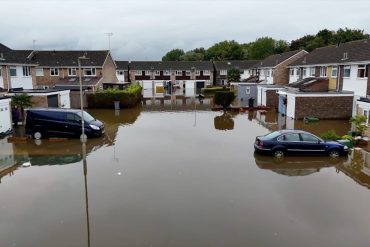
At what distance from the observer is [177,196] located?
1062 cm

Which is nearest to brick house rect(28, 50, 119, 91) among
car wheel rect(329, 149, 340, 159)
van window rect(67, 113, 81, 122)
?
van window rect(67, 113, 81, 122)

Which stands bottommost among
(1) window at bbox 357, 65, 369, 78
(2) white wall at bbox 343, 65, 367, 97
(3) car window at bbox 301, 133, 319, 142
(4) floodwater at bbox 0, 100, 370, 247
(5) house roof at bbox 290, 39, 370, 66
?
(4) floodwater at bbox 0, 100, 370, 247

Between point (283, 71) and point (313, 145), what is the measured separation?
3331 cm

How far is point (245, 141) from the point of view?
62.6 ft

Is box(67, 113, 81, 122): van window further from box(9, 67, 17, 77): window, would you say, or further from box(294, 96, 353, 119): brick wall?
box(294, 96, 353, 119): brick wall

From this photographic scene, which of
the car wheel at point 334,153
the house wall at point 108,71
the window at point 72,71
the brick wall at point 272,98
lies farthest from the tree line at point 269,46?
the car wheel at point 334,153

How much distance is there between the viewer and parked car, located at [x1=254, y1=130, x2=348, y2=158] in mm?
15258

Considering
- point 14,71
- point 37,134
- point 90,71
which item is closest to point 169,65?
point 90,71

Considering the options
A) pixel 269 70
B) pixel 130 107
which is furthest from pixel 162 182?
pixel 269 70

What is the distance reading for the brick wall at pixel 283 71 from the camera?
46206 mm

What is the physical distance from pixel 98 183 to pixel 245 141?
32.7 ft

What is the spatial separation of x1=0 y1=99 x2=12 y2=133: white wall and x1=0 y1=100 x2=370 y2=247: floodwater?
101 inches

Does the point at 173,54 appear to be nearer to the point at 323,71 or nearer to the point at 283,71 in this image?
the point at 283,71

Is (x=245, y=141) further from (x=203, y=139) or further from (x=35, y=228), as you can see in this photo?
(x=35, y=228)
